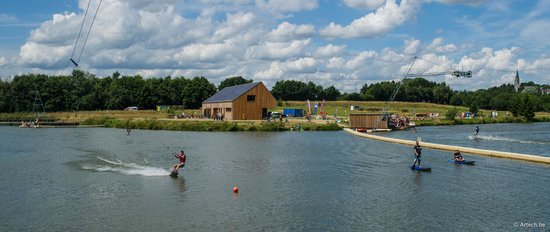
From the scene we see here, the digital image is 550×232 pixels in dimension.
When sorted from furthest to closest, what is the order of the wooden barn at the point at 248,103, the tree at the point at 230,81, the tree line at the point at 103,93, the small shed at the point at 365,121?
the tree at the point at 230,81 → the tree line at the point at 103,93 → the wooden barn at the point at 248,103 → the small shed at the point at 365,121

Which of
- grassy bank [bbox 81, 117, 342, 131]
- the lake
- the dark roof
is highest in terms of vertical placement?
the dark roof

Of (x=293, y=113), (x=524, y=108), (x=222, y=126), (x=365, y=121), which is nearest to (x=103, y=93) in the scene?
(x=293, y=113)

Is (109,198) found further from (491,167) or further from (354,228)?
(491,167)

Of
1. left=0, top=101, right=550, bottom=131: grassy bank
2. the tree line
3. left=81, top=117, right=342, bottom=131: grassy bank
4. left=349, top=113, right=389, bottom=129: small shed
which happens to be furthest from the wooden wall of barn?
the tree line

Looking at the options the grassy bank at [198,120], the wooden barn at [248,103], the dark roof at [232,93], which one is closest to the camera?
the grassy bank at [198,120]

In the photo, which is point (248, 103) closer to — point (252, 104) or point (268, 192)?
point (252, 104)

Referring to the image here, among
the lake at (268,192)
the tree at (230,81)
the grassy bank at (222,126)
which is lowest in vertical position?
the lake at (268,192)

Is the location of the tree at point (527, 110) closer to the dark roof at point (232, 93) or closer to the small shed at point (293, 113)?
the small shed at point (293, 113)

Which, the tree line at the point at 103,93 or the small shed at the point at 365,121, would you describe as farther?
the tree line at the point at 103,93

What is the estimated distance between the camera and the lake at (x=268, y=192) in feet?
67.6

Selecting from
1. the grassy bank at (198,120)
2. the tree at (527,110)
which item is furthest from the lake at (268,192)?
the tree at (527,110)

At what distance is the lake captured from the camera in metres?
20.6

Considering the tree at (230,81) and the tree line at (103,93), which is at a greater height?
the tree at (230,81)

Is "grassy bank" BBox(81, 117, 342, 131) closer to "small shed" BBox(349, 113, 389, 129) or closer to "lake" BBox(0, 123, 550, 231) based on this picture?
"small shed" BBox(349, 113, 389, 129)
